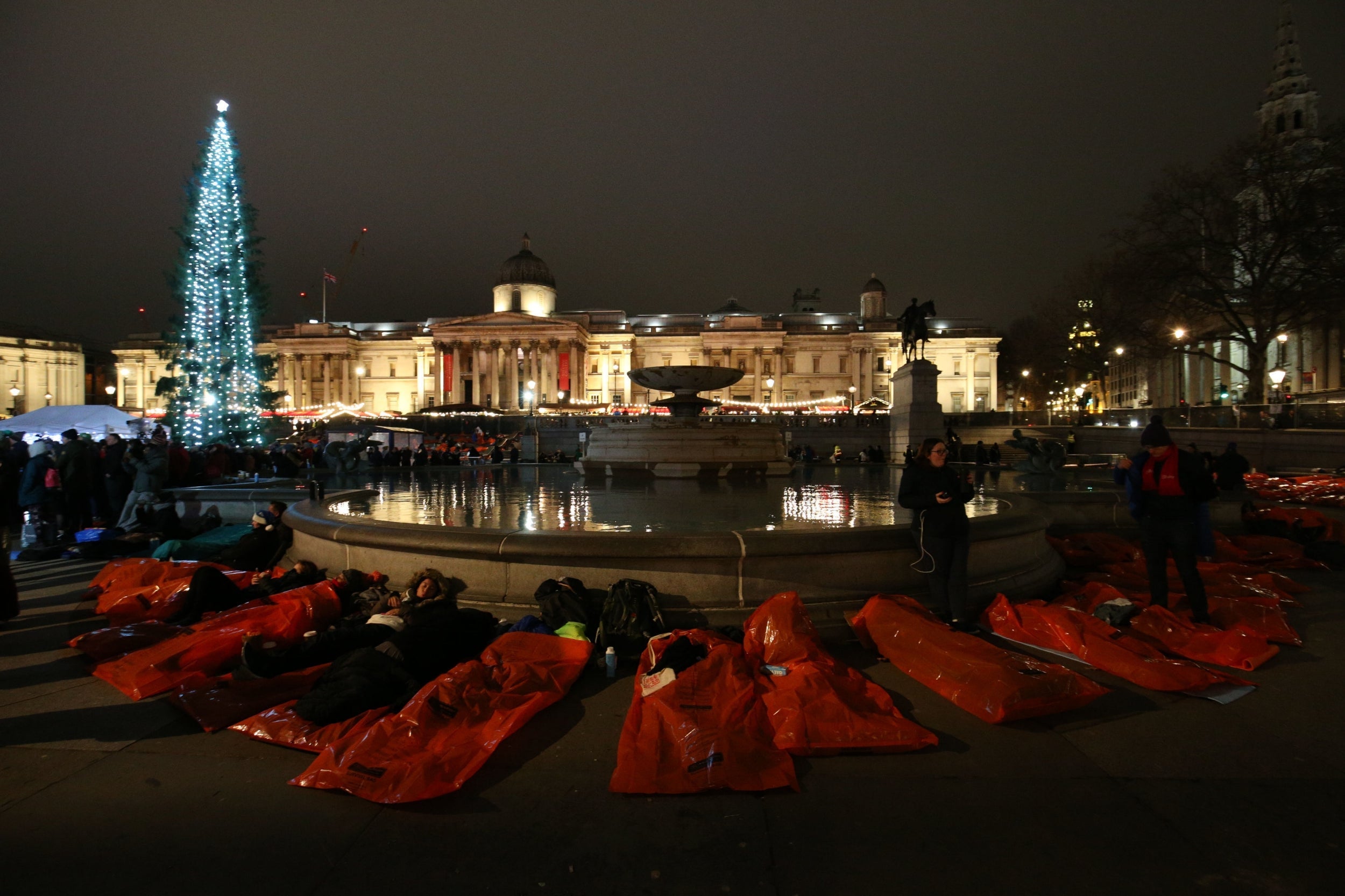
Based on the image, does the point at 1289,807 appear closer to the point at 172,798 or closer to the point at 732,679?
the point at 732,679

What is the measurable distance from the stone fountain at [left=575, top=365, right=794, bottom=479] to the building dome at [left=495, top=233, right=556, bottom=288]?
198 feet

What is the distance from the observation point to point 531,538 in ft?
15.8

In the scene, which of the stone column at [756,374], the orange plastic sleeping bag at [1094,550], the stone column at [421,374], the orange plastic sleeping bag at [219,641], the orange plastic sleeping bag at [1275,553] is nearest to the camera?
the orange plastic sleeping bag at [219,641]

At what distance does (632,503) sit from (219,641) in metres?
4.67

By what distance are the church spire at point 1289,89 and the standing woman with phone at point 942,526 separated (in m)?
65.2

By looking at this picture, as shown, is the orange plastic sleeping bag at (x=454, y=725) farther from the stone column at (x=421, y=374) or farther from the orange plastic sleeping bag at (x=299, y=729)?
the stone column at (x=421, y=374)

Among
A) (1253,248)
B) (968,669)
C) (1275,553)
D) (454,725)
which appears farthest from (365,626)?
(1253,248)

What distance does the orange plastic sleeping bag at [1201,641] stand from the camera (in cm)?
412

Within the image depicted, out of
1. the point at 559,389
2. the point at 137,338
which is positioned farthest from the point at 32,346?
the point at 559,389

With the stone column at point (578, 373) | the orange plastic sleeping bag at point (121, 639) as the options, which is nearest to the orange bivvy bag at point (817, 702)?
the orange plastic sleeping bag at point (121, 639)

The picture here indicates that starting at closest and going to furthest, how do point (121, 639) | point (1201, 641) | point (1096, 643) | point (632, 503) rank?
point (1096, 643) < point (1201, 641) < point (121, 639) < point (632, 503)

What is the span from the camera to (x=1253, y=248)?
26.4 m

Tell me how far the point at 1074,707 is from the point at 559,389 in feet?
207

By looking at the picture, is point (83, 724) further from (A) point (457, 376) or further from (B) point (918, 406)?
(A) point (457, 376)
